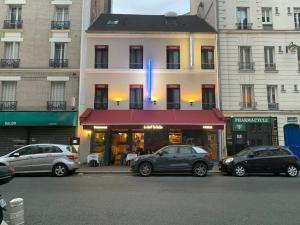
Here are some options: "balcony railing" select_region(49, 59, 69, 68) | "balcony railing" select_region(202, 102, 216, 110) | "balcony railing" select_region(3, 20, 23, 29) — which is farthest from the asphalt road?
"balcony railing" select_region(3, 20, 23, 29)

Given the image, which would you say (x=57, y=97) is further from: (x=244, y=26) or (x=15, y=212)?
(x=15, y=212)

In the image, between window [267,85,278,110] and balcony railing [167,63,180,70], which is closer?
window [267,85,278,110]

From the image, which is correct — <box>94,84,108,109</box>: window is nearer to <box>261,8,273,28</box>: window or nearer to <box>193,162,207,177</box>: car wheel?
<box>193,162,207,177</box>: car wheel

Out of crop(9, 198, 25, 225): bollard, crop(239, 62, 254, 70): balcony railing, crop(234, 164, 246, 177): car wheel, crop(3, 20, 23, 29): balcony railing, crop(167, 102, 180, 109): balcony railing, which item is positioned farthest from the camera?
crop(239, 62, 254, 70): balcony railing

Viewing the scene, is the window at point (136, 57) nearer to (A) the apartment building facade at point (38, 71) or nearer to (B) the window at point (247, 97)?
(A) the apartment building facade at point (38, 71)

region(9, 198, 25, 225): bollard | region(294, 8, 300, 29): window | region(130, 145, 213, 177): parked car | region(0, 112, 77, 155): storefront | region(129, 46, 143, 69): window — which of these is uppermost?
region(294, 8, 300, 29): window

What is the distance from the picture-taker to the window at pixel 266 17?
898 inches

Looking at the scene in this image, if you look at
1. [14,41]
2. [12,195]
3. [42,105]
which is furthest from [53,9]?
[12,195]

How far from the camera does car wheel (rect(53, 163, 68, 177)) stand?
14828 mm

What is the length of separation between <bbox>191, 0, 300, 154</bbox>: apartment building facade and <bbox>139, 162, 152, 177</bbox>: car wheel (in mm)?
8084

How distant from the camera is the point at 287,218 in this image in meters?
6.73

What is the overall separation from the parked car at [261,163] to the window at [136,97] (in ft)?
25.6

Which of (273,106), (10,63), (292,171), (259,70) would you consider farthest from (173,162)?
(10,63)

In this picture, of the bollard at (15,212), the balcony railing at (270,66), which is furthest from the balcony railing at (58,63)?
the bollard at (15,212)
